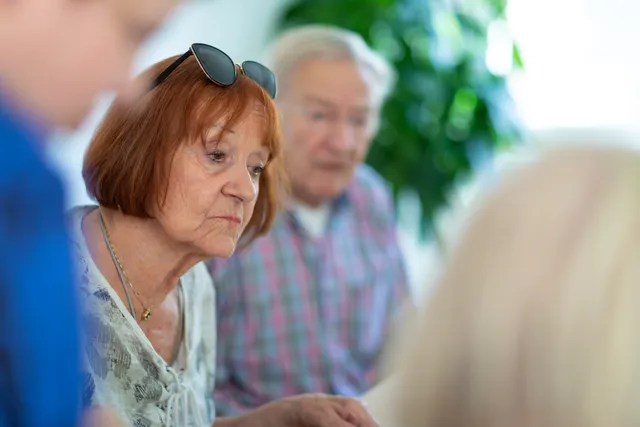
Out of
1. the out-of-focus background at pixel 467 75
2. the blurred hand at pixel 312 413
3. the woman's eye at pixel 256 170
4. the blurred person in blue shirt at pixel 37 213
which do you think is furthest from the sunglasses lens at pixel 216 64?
the out-of-focus background at pixel 467 75

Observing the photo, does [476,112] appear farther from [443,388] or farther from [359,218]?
[443,388]

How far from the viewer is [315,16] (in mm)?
2678

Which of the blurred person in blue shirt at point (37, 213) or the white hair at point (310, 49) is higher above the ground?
the white hair at point (310, 49)

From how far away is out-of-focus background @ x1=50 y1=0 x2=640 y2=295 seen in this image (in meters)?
2.73

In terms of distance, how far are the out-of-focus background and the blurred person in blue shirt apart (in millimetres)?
2049

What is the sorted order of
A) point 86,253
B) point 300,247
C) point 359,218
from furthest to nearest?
1. point 359,218
2. point 300,247
3. point 86,253

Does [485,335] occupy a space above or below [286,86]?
below

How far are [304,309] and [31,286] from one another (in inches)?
39.7

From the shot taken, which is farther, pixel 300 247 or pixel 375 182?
pixel 375 182

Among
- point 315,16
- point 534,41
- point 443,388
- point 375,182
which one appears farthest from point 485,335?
point 534,41

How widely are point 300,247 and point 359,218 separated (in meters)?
0.22

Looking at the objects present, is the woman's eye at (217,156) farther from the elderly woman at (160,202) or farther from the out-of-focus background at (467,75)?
the out-of-focus background at (467,75)

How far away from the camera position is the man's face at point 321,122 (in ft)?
5.63

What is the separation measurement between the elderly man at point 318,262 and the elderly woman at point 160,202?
1.52 feet
